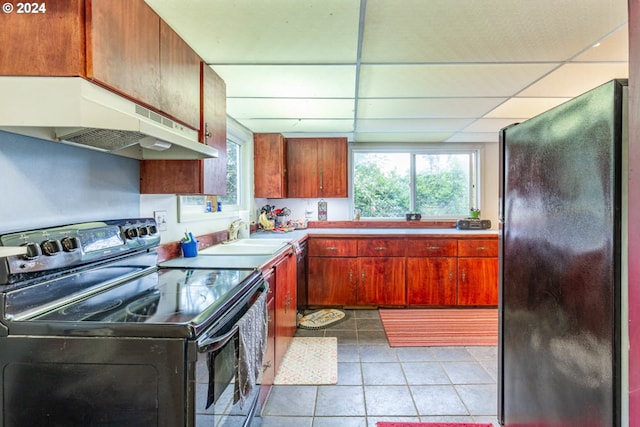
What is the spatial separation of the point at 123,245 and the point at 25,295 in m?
0.45

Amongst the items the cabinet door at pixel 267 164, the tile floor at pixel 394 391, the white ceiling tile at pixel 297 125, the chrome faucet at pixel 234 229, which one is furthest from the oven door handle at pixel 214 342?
the cabinet door at pixel 267 164

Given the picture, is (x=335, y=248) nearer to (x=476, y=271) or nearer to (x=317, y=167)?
(x=317, y=167)

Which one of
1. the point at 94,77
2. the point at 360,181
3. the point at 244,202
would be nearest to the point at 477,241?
the point at 360,181

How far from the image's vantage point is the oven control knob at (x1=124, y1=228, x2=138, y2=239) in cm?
145

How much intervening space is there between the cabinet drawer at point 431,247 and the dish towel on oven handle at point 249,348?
237 centimetres

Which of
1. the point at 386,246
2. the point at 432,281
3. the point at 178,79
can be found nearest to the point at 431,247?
the point at 432,281

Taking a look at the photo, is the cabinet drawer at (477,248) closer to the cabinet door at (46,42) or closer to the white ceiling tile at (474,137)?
the white ceiling tile at (474,137)

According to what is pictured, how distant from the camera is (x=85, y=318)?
964 millimetres

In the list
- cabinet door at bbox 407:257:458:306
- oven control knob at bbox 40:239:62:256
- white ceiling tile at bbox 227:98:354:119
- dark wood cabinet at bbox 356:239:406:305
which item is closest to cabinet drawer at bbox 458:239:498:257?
cabinet door at bbox 407:257:458:306

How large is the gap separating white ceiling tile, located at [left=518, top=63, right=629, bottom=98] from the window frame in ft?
5.99

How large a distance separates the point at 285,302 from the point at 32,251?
1626mm

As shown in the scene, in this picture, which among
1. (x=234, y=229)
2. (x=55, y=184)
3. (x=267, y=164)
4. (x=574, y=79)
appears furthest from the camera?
(x=267, y=164)

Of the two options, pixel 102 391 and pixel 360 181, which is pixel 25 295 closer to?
pixel 102 391

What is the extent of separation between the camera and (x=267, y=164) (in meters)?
3.77
